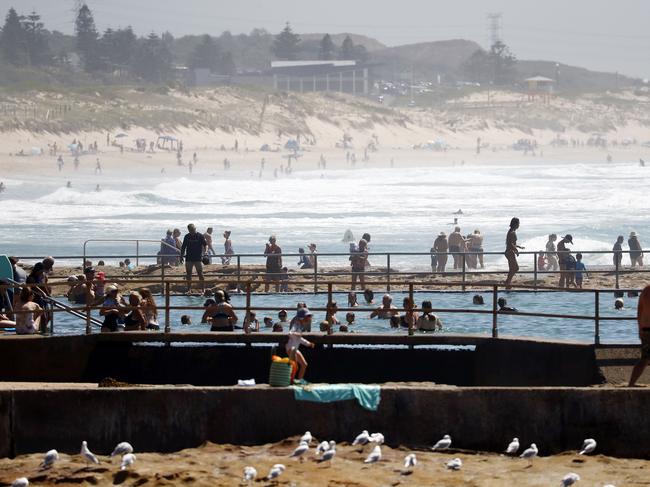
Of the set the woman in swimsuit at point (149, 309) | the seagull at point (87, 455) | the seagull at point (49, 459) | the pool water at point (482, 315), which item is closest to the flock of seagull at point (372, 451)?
the seagull at point (87, 455)

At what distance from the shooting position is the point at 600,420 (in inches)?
518

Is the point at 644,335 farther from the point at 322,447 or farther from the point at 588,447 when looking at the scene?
the point at 322,447

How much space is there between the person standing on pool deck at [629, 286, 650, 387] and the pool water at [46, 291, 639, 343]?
593 cm

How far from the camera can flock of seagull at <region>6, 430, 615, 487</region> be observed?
477 inches

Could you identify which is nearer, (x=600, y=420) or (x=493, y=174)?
(x=600, y=420)

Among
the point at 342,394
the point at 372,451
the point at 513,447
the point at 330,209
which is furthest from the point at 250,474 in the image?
the point at 330,209

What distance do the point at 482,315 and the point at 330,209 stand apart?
53.4 meters

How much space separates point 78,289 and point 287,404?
36.8ft

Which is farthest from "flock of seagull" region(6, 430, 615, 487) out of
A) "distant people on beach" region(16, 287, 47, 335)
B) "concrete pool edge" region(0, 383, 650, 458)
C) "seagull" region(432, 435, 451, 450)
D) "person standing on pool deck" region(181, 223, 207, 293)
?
"person standing on pool deck" region(181, 223, 207, 293)

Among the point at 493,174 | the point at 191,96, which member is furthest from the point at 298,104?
the point at 493,174

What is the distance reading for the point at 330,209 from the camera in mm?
77750

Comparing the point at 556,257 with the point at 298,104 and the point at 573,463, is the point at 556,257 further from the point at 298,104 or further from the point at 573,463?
the point at 298,104

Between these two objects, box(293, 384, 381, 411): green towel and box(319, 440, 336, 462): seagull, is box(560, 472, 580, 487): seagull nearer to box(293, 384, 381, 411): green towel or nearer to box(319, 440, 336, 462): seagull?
box(319, 440, 336, 462): seagull

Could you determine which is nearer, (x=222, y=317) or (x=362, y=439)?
(x=362, y=439)
